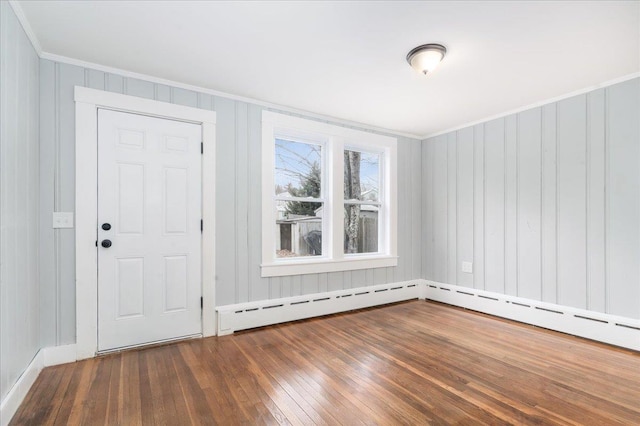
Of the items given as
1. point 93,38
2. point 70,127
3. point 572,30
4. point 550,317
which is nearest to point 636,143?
point 572,30

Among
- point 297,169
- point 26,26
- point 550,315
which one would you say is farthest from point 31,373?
point 550,315

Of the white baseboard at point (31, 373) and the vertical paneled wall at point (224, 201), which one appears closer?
the white baseboard at point (31, 373)

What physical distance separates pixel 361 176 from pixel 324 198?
0.76 metres

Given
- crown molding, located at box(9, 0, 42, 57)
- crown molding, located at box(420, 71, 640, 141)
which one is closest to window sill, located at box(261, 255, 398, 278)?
crown molding, located at box(420, 71, 640, 141)

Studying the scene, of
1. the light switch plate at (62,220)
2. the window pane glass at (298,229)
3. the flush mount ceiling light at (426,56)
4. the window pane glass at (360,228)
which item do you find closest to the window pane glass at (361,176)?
the window pane glass at (360,228)

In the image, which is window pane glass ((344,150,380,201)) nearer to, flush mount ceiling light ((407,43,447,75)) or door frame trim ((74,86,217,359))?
flush mount ceiling light ((407,43,447,75))

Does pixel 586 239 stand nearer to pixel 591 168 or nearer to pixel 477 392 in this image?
pixel 591 168

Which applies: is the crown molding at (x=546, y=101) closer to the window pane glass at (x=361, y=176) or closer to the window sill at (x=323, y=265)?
the window pane glass at (x=361, y=176)

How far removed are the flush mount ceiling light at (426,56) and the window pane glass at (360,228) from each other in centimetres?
210

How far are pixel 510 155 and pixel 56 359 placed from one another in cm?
488

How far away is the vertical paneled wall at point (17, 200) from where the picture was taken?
1.74 meters

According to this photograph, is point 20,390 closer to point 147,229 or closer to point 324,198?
point 147,229

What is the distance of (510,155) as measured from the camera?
11.9 feet

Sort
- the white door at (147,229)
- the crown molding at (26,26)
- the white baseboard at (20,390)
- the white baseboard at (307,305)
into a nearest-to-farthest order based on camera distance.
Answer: the white baseboard at (20,390) → the crown molding at (26,26) → the white door at (147,229) → the white baseboard at (307,305)
